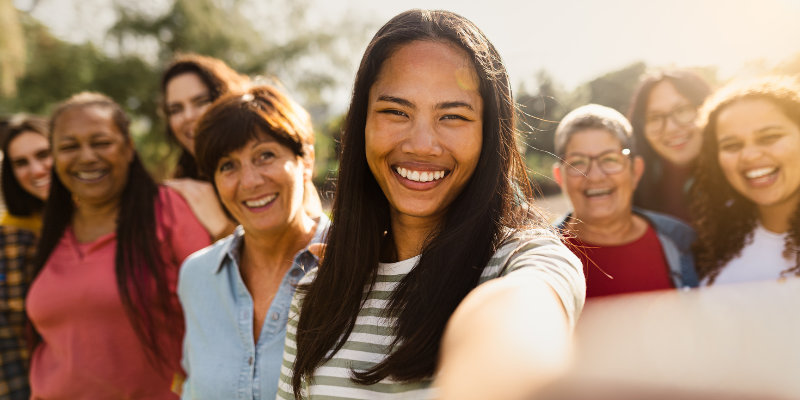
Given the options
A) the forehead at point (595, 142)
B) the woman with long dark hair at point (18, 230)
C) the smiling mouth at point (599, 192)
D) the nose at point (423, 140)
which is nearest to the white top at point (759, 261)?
the smiling mouth at point (599, 192)

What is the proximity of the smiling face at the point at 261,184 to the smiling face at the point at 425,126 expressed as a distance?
91 centimetres

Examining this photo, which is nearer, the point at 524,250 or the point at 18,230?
the point at 524,250

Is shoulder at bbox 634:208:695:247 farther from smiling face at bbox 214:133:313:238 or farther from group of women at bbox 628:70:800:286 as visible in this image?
smiling face at bbox 214:133:313:238

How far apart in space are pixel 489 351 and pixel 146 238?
2.70 m

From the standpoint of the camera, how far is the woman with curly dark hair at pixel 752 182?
2076 mm

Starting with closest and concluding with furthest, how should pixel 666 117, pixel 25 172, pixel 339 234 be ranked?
pixel 339 234 < pixel 666 117 < pixel 25 172

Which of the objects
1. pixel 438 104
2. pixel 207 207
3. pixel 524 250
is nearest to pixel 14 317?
pixel 207 207

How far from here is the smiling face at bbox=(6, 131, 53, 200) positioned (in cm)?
367

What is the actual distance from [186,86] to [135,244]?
134 centimetres

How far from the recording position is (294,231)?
239 centimetres

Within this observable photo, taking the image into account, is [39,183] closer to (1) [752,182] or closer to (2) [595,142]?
(2) [595,142]

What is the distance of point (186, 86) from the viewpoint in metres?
3.59

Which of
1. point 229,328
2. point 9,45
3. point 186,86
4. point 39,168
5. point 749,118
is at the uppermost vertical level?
point 9,45

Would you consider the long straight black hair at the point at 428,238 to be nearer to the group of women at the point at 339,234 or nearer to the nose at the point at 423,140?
the group of women at the point at 339,234
